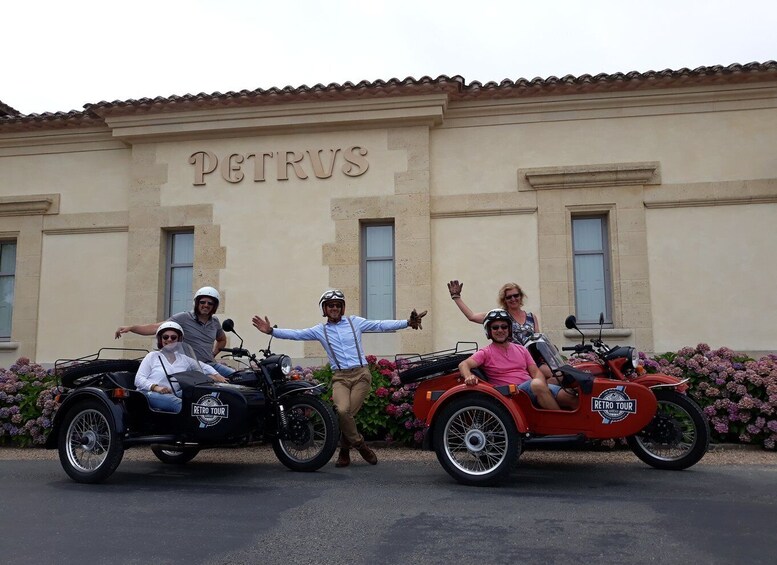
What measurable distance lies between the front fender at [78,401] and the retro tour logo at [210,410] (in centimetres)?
61

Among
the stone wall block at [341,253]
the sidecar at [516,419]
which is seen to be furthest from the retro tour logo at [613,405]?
the stone wall block at [341,253]

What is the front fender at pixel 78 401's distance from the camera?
18.5ft

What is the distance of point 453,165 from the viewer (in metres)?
9.71

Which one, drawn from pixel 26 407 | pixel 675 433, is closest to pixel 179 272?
pixel 26 407

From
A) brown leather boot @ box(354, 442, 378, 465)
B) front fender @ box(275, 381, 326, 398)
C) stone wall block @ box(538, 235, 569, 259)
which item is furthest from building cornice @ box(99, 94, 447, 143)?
brown leather boot @ box(354, 442, 378, 465)

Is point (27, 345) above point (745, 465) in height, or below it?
above

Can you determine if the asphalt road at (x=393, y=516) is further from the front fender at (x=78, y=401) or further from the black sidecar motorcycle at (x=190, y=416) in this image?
the front fender at (x=78, y=401)

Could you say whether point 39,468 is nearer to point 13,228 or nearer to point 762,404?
point 13,228

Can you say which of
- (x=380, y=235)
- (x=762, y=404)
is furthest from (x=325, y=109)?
(x=762, y=404)

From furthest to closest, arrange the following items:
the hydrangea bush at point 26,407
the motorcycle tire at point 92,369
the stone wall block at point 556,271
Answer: the stone wall block at point 556,271, the hydrangea bush at point 26,407, the motorcycle tire at point 92,369

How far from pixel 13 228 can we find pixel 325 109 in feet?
17.5

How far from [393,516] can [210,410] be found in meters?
2.05

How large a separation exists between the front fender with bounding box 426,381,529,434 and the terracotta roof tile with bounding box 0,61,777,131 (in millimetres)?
5171

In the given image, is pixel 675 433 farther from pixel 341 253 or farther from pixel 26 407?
pixel 26 407
